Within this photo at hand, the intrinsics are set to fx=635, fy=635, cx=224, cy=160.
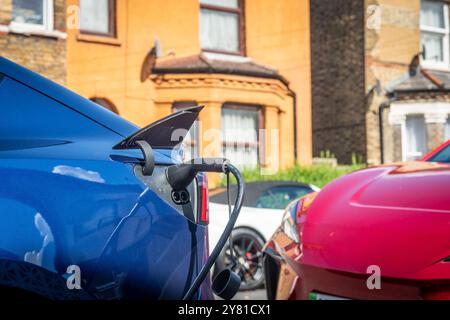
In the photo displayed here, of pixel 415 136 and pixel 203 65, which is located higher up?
pixel 203 65

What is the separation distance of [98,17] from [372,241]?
1326cm

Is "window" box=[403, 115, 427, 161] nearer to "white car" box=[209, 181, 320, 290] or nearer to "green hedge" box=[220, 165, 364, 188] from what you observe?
"green hedge" box=[220, 165, 364, 188]

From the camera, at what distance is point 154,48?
15547 millimetres

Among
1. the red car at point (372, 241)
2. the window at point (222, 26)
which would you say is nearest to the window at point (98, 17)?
the window at point (222, 26)

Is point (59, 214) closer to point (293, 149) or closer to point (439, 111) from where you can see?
point (293, 149)

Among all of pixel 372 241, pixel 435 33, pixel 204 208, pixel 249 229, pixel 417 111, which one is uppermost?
pixel 435 33

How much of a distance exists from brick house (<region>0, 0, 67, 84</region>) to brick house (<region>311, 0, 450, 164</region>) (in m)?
9.69

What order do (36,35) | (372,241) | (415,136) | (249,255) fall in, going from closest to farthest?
1. (372,241)
2. (249,255)
3. (36,35)
4. (415,136)

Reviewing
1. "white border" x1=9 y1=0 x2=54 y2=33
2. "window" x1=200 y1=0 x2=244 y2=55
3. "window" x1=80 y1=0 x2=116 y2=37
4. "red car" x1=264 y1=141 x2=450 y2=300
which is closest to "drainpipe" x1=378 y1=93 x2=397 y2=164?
"window" x1=200 y1=0 x2=244 y2=55

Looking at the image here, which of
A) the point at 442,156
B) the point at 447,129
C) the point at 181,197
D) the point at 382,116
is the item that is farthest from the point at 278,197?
the point at 447,129

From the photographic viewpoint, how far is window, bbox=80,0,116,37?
582 inches

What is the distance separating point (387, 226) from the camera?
280cm

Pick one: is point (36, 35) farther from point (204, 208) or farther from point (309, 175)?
point (204, 208)
